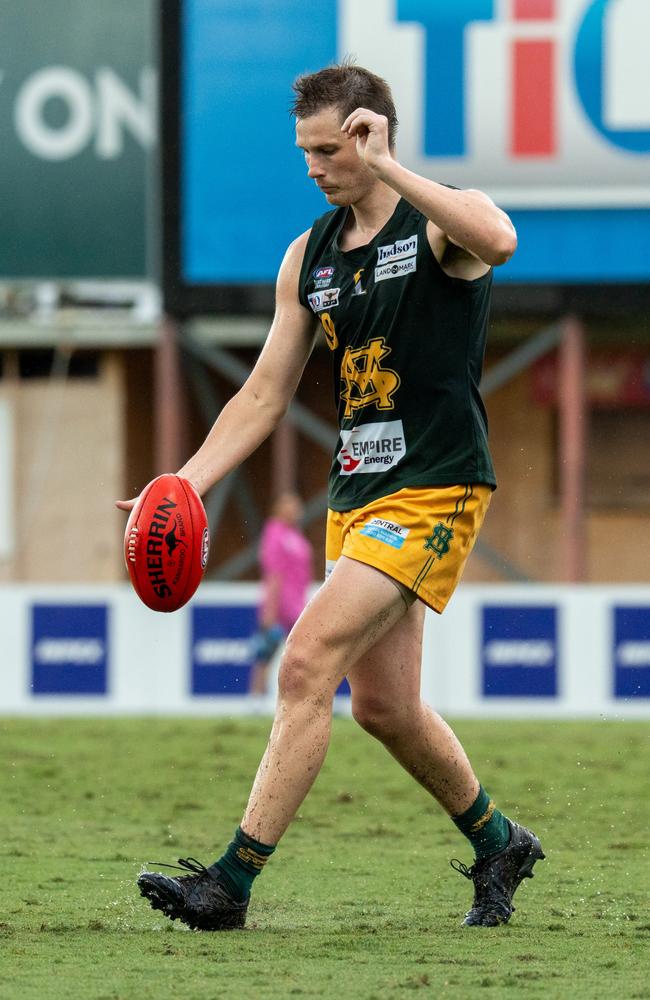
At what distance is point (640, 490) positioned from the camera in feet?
76.3

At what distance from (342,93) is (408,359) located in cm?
76

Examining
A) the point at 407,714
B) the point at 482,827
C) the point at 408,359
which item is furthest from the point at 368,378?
the point at 482,827

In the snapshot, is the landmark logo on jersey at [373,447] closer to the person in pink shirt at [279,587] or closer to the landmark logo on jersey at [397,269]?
the landmark logo on jersey at [397,269]

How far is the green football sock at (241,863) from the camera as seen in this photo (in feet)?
18.0

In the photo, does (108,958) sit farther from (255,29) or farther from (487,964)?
(255,29)

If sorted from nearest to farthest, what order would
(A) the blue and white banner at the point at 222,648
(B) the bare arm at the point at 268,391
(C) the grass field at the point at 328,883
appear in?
(C) the grass field at the point at 328,883, (B) the bare arm at the point at 268,391, (A) the blue and white banner at the point at 222,648

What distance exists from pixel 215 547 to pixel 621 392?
5.12 meters

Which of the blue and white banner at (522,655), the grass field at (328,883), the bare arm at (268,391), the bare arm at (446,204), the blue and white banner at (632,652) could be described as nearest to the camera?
the grass field at (328,883)

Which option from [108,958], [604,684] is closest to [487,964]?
[108,958]

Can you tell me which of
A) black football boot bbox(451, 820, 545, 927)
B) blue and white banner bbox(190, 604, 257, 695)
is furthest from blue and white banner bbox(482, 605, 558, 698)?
black football boot bbox(451, 820, 545, 927)

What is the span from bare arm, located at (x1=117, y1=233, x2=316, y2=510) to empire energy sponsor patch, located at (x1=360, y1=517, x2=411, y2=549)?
54cm

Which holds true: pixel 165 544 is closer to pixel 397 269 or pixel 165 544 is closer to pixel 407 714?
pixel 407 714

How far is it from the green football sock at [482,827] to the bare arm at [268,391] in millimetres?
1234

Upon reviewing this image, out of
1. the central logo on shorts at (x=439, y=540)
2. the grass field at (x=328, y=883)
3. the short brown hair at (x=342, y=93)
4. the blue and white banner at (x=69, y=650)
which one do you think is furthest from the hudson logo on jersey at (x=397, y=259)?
the blue and white banner at (x=69, y=650)
